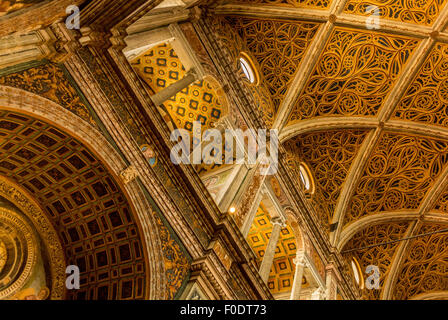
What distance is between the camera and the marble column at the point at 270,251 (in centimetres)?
1093

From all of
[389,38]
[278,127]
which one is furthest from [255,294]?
[389,38]

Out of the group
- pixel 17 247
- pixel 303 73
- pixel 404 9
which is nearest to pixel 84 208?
pixel 17 247

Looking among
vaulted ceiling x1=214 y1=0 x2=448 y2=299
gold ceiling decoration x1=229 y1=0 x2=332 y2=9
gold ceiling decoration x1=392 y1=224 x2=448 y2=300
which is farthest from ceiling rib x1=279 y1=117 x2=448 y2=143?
gold ceiling decoration x1=392 y1=224 x2=448 y2=300

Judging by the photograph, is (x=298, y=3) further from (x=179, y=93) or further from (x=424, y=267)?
(x=424, y=267)

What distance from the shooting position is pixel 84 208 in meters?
8.69

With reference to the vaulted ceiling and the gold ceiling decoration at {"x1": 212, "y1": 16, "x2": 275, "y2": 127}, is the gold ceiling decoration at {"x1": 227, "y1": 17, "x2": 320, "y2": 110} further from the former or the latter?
the gold ceiling decoration at {"x1": 212, "y1": 16, "x2": 275, "y2": 127}

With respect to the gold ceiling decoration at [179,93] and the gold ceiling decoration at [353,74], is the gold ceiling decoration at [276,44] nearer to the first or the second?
the gold ceiling decoration at [353,74]

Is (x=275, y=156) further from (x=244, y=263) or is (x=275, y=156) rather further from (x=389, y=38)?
(x=389, y=38)

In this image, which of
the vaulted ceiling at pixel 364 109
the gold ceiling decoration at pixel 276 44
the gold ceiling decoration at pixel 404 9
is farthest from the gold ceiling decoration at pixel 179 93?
the gold ceiling decoration at pixel 404 9

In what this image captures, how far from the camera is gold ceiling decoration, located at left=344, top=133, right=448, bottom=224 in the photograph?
1564 centimetres

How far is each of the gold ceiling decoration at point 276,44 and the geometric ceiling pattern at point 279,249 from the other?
3283 mm

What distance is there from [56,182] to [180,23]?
4.60m

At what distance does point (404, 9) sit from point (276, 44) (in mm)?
3456

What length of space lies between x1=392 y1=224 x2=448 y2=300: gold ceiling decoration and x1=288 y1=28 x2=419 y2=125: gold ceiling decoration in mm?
5151
